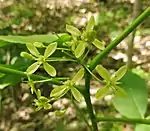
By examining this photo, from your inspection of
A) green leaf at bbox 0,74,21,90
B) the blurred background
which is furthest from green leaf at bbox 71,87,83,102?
the blurred background

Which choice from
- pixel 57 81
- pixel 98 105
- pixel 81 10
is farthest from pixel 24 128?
pixel 57 81

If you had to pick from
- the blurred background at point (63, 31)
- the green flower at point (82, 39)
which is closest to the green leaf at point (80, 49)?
the green flower at point (82, 39)

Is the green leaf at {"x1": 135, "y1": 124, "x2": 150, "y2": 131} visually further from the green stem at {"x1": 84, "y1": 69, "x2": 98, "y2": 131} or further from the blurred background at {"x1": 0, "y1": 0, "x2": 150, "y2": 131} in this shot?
the blurred background at {"x1": 0, "y1": 0, "x2": 150, "y2": 131}

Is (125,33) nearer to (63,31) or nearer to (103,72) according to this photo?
(103,72)

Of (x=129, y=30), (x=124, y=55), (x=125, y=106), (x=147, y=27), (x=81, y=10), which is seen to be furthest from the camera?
(x=81, y=10)

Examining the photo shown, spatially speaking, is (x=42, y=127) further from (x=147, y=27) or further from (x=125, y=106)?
(x=125, y=106)
